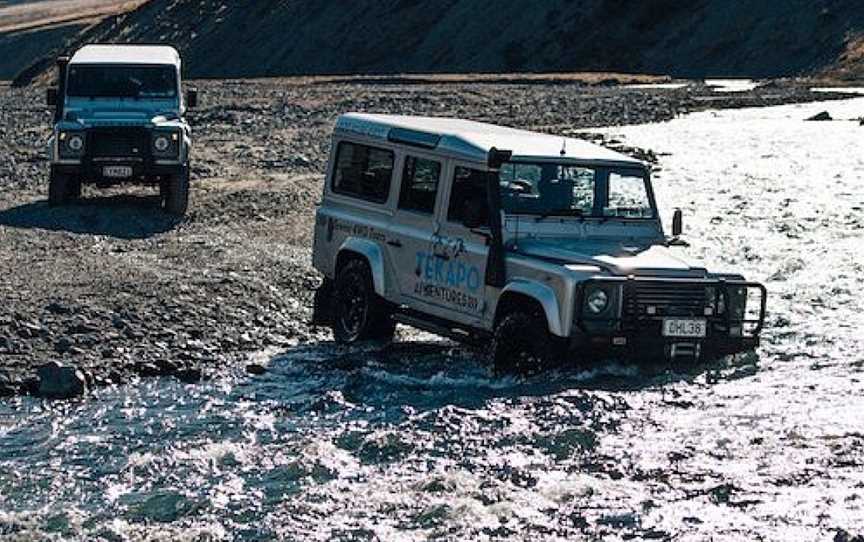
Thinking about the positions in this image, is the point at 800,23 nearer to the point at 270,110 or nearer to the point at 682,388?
the point at 270,110

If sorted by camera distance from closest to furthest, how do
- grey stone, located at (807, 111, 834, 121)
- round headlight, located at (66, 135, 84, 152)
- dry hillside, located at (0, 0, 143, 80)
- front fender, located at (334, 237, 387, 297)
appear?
front fender, located at (334, 237, 387, 297)
round headlight, located at (66, 135, 84, 152)
grey stone, located at (807, 111, 834, 121)
dry hillside, located at (0, 0, 143, 80)

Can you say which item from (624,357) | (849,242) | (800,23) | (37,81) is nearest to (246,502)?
(624,357)

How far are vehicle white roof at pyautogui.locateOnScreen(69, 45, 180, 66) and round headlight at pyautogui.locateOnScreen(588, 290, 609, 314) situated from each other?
48.9 feet

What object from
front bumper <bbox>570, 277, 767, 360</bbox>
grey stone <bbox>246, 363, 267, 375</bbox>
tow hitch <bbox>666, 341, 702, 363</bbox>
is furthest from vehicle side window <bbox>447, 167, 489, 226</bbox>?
grey stone <bbox>246, 363, 267, 375</bbox>

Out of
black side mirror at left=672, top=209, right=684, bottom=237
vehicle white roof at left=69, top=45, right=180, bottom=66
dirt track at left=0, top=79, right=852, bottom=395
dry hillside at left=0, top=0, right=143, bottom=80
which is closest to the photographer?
black side mirror at left=672, top=209, right=684, bottom=237

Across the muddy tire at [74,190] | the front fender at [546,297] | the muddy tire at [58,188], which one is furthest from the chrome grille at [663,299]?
the muddy tire at [74,190]

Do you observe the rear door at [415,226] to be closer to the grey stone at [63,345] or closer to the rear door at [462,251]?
the rear door at [462,251]

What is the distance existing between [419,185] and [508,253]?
1747mm

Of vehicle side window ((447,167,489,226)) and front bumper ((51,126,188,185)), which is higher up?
vehicle side window ((447,167,489,226))

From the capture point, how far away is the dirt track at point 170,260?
60.2 ft

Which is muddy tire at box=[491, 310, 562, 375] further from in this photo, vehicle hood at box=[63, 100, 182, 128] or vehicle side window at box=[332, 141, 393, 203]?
vehicle hood at box=[63, 100, 182, 128]

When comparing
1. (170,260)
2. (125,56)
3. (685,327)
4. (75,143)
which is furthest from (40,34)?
(685,327)

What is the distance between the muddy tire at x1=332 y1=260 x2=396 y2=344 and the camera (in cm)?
1869

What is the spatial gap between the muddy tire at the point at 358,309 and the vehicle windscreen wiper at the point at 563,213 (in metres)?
2.27
